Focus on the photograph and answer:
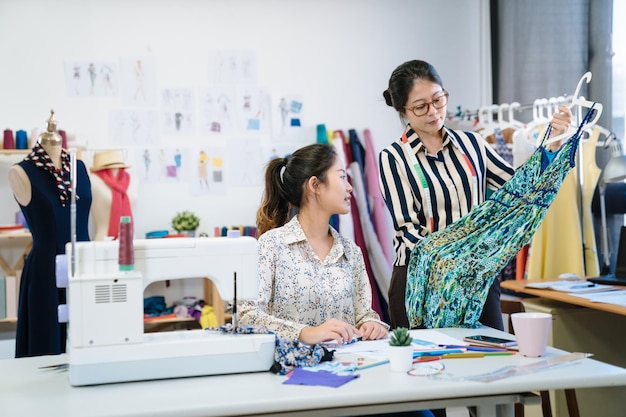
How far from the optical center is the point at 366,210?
5027 millimetres

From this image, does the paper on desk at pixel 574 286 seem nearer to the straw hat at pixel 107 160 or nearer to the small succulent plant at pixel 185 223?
the small succulent plant at pixel 185 223

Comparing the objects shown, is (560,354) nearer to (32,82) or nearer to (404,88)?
(404,88)

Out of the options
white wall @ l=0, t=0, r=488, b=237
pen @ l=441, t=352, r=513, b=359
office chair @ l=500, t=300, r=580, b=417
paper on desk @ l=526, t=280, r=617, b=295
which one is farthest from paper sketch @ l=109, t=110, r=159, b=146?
pen @ l=441, t=352, r=513, b=359

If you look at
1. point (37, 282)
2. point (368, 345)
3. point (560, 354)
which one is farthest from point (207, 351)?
point (37, 282)

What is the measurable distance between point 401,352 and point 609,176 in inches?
87.3

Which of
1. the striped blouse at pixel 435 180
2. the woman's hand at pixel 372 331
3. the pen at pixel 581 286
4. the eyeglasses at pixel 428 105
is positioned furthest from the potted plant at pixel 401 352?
the pen at pixel 581 286

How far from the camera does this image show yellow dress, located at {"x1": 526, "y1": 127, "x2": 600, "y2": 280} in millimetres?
3965

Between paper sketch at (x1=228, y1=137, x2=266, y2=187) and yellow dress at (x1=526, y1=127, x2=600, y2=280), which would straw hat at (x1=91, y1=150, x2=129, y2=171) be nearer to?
paper sketch at (x1=228, y1=137, x2=266, y2=187)

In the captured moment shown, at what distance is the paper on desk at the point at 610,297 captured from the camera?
2.86 m

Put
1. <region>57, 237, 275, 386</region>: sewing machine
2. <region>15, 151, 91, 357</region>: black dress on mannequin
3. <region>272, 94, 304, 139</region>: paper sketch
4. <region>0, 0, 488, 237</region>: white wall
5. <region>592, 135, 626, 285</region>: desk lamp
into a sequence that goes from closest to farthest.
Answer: <region>57, 237, 275, 386</region>: sewing machine < <region>15, 151, 91, 357</region>: black dress on mannequin < <region>592, 135, 626, 285</region>: desk lamp < <region>0, 0, 488, 237</region>: white wall < <region>272, 94, 304, 139</region>: paper sketch

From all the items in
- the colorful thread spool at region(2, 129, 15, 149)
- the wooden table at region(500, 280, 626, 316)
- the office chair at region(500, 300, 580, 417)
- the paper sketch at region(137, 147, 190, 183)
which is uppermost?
the colorful thread spool at region(2, 129, 15, 149)

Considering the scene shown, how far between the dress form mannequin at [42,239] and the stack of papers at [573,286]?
6.53 ft

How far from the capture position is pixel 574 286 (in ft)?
10.9

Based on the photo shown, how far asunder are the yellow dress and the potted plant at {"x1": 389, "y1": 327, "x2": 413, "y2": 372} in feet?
7.85
